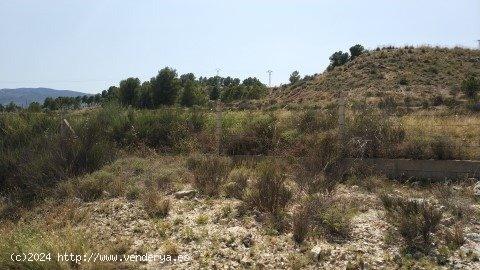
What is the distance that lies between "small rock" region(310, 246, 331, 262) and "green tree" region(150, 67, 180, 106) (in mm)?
51118

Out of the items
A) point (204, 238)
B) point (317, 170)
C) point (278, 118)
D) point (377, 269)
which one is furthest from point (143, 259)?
point (278, 118)

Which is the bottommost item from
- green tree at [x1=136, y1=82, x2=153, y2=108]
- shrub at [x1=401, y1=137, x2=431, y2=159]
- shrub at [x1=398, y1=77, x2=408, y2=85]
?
shrub at [x1=401, y1=137, x2=431, y2=159]

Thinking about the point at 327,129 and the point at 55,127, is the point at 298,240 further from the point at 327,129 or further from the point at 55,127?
the point at 55,127

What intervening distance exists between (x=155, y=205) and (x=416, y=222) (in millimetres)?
3938

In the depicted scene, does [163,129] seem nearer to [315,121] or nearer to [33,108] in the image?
[315,121]

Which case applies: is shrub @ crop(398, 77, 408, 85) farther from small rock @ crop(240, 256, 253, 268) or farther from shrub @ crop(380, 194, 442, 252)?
small rock @ crop(240, 256, 253, 268)

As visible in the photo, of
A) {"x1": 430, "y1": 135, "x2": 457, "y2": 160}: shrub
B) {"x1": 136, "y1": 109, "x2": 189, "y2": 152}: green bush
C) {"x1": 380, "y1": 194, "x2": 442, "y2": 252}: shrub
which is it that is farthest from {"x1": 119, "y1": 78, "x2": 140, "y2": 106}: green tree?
{"x1": 380, "y1": 194, "x2": 442, "y2": 252}: shrub

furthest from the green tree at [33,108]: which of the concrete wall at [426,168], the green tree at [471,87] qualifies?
the green tree at [471,87]

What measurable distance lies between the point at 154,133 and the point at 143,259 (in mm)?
8162

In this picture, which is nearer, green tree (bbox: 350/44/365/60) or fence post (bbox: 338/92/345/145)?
fence post (bbox: 338/92/345/145)

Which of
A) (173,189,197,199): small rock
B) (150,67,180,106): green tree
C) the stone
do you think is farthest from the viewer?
(150,67,180,106): green tree

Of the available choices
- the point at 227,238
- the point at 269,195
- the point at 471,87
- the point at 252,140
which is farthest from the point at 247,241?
the point at 471,87

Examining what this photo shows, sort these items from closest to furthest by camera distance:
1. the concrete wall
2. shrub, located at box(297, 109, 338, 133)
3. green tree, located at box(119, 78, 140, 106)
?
the concrete wall, shrub, located at box(297, 109, 338, 133), green tree, located at box(119, 78, 140, 106)

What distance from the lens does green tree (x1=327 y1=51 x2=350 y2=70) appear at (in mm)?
57312
